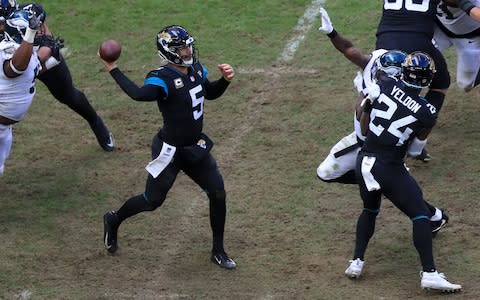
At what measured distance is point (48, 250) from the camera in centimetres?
910

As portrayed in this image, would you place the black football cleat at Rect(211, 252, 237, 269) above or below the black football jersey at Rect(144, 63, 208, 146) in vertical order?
below

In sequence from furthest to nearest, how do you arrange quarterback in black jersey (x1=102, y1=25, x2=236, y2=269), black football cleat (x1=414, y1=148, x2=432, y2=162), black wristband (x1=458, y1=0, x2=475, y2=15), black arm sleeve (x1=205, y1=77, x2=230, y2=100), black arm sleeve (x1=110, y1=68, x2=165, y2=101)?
black football cleat (x1=414, y1=148, x2=432, y2=162)
black wristband (x1=458, y1=0, x2=475, y2=15)
black arm sleeve (x1=205, y1=77, x2=230, y2=100)
quarterback in black jersey (x1=102, y1=25, x2=236, y2=269)
black arm sleeve (x1=110, y1=68, x2=165, y2=101)

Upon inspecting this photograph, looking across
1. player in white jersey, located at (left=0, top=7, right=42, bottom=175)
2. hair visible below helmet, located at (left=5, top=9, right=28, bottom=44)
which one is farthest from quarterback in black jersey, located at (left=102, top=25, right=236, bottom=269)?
hair visible below helmet, located at (left=5, top=9, right=28, bottom=44)

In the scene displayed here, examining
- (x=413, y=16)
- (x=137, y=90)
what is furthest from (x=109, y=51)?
(x=413, y=16)

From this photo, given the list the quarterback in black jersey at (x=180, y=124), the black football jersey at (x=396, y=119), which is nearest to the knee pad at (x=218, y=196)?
the quarterback in black jersey at (x=180, y=124)

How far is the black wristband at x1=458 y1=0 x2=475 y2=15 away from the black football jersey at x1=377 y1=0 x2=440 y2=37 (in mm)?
220

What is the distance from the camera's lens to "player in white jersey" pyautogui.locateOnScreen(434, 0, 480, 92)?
1041 centimetres

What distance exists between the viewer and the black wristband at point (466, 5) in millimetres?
9914

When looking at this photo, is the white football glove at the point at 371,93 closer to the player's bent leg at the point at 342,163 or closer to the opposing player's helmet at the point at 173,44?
the player's bent leg at the point at 342,163

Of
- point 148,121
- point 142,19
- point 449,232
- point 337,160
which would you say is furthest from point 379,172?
point 142,19

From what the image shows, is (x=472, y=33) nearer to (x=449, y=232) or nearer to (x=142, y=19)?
(x=449, y=232)

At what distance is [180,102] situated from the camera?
8477mm

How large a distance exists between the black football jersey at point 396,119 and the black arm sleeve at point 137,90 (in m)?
1.68

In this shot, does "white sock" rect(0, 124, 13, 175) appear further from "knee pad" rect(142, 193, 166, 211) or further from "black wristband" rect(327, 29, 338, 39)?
"black wristband" rect(327, 29, 338, 39)
